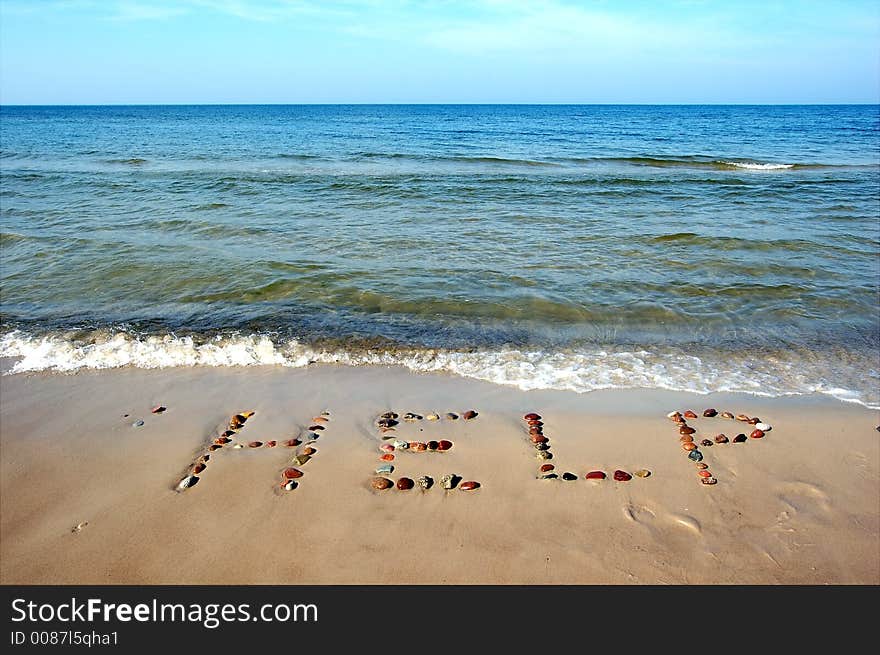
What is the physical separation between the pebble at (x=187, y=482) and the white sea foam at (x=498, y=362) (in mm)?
2239

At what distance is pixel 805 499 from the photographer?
411 cm

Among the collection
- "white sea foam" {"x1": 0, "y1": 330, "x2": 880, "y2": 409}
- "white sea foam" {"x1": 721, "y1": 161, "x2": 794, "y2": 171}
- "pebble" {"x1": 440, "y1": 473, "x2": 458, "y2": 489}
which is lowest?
"pebble" {"x1": 440, "y1": 473, "x2": 458, "y2": 489}

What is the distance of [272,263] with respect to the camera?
10.1 m

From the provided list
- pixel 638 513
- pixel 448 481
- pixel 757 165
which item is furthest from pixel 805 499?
pixel 757 165

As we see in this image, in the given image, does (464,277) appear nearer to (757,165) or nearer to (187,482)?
(187,482)

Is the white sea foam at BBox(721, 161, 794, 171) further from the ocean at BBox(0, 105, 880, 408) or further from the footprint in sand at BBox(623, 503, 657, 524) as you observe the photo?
the footprint in sand at BBox(623, 503, 657, 524)

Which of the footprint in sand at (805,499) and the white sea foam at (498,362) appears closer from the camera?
the footprint in sand at (805,499)

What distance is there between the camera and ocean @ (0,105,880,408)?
6.68 m

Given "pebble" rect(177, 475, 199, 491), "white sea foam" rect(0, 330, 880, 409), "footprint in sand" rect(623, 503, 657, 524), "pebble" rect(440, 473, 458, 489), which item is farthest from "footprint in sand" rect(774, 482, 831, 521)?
"pebble" rect(177, 475, 199, 491)

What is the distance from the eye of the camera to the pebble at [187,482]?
169 inches

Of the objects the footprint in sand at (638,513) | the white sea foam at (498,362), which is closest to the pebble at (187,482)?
the white sea foam at (498,362)

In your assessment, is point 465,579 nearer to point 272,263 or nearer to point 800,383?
point 800,383

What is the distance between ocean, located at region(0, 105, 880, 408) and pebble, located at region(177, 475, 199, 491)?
226cm

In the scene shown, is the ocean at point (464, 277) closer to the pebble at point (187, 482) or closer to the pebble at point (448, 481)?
the pebble at point (448, 481)
